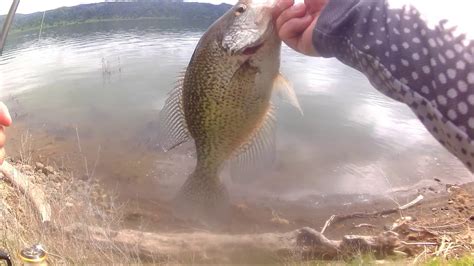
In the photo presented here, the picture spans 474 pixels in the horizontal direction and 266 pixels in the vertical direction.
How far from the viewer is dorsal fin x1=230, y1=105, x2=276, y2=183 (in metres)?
2.72

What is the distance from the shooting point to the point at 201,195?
3031mm

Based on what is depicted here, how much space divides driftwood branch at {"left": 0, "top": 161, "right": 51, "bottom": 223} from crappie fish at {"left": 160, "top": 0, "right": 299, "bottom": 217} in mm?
5495

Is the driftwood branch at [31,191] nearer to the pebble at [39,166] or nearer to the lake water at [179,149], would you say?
the pebble at [39,166]

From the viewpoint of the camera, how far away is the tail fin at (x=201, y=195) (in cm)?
296

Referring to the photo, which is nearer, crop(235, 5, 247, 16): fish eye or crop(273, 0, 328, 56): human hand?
crop(273, 0, 328, 56): human hand

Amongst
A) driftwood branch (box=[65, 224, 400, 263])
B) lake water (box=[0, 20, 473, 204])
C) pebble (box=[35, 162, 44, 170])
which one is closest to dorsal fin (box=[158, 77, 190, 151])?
driftwood branch (box=[65, 224, 400, 263])

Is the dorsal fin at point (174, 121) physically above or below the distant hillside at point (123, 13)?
above

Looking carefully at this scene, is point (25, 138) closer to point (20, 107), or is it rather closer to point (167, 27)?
point (20, 107)

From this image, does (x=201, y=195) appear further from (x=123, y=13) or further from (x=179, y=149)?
(x=123, y=13)

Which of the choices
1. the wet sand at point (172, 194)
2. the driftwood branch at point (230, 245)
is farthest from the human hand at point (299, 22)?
the wet sand at point (172, 194)

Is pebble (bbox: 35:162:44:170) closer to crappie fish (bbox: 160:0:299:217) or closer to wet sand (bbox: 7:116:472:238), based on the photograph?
wet sand (bbox: 7:116:472:238)

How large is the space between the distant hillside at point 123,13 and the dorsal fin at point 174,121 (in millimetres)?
34589

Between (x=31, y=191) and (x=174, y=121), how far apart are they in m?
6.87

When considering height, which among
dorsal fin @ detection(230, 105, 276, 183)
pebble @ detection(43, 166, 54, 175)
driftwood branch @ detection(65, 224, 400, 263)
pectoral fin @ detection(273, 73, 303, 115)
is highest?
pectoral fin @ detection(273, 73, 303, 115)
